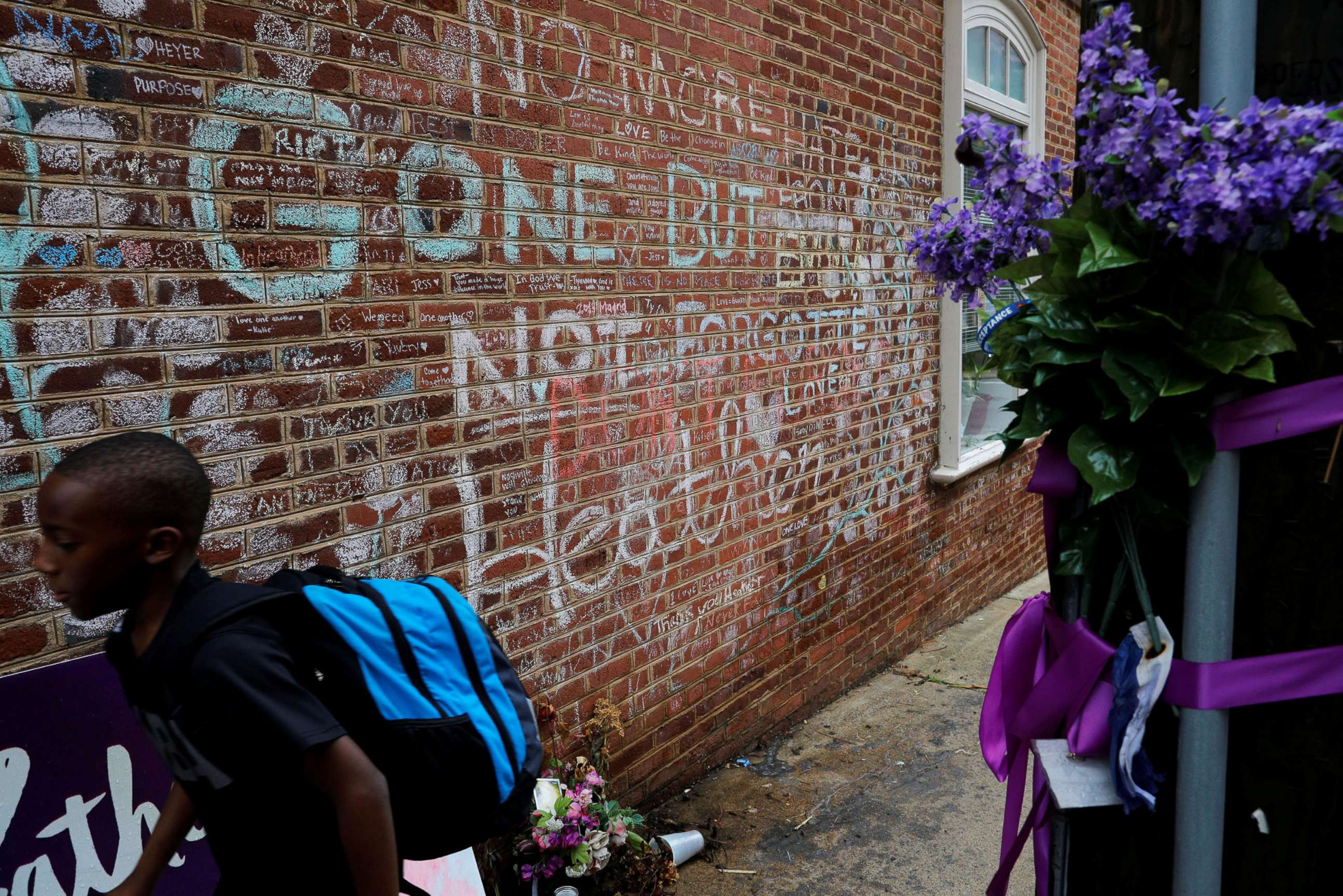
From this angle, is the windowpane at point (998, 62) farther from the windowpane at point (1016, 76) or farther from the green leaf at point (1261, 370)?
the green leaf at point (1261, 370)

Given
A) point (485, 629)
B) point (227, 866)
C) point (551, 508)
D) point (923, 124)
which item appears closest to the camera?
point (227, 866)

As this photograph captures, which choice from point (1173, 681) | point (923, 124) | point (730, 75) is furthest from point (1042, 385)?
point (923, 124)

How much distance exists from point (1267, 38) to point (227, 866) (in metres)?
2.13

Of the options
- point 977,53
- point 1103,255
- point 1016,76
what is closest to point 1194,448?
point 1103,255

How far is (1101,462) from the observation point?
167cm

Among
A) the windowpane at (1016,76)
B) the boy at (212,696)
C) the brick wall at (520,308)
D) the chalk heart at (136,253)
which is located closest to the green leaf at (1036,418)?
the boy at (212,696)

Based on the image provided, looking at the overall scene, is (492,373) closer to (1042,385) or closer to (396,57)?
(396,57)

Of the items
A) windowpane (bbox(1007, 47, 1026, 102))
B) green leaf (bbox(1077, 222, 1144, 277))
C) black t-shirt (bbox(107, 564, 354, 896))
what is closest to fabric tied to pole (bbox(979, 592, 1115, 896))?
green leaf (bbox(1077, 222, 1144, 277))

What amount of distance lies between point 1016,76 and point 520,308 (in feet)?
17.5

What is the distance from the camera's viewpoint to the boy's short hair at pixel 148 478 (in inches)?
62.0

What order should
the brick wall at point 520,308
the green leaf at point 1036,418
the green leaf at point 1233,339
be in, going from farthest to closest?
the brick wall at point 520,308
the green leaf at point 1036,418
the green leaf at point 1233,339

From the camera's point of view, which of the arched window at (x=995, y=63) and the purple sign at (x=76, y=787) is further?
the arched window at (x=995, y=63)

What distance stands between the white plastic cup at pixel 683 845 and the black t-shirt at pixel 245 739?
2.08m

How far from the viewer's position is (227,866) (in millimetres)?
1693
